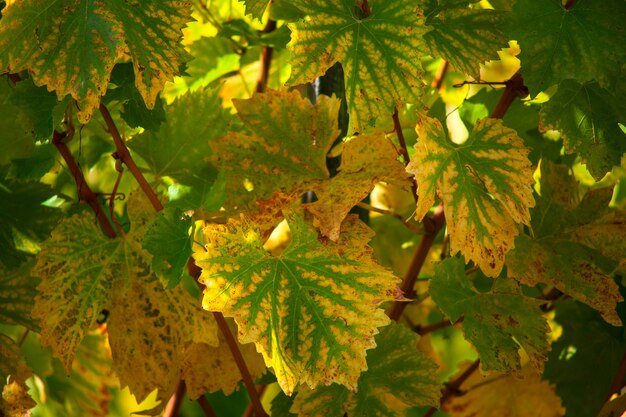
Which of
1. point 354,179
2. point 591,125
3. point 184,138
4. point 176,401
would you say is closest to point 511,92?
point 591,125

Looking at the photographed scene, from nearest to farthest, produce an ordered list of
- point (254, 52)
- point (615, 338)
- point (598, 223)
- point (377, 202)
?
point (598, 223) → point (615, 338) → point (254, 52) → point (377, 202)

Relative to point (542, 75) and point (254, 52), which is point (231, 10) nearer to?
point (254, 52)

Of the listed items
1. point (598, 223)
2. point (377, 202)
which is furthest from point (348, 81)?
point (377, 202)

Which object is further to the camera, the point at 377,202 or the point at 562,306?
the point at 377,202

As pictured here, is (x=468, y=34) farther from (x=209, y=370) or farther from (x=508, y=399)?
(x=508, y=399)

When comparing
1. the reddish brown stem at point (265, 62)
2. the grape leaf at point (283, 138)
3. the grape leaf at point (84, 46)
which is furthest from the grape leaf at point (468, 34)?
the reddish brown stem at point (265, 62)

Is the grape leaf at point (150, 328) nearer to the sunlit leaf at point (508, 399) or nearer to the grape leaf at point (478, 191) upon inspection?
the grape leaf at point (478, 191)
